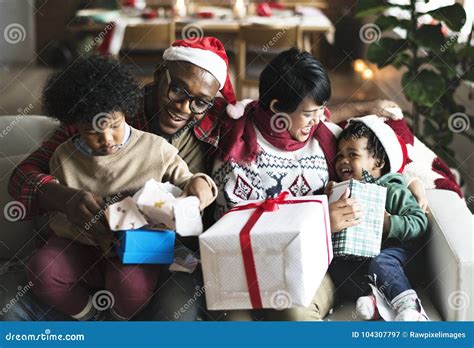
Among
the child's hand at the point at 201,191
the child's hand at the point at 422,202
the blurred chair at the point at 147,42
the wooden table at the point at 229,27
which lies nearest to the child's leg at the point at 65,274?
the child's hand at the point at 201,191

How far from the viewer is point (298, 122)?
1.45 m

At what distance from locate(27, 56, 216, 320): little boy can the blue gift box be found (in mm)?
26

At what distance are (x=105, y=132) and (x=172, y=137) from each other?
18 centimetres

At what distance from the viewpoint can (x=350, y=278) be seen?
4.83 feet

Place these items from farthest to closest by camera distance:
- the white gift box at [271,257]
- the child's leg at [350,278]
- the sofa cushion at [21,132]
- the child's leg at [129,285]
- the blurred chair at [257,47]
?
the blurred chair at [257,47]
the sofa cushion at [21,132]
the child's leg at [350,278]
the child's leg at [129,285]
the white gift box at [271,257]

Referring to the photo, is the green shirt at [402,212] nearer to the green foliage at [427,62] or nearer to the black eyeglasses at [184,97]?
the black eyeglasses at [184,97]

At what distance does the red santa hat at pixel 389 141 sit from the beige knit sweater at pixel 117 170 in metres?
0.37

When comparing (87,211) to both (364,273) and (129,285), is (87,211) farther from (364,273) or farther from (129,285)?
(364,273)

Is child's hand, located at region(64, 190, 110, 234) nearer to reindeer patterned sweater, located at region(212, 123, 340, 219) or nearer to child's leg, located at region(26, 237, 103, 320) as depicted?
child's leg, located at region(26, 237, 103, 320)

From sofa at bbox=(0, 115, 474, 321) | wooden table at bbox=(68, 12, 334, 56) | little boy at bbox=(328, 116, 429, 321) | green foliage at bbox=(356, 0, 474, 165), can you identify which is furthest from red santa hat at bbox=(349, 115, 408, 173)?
green foliage at bbox=(356, 0, 474, 165)

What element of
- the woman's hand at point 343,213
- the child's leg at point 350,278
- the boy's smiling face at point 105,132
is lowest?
the child's leg at point 350,278

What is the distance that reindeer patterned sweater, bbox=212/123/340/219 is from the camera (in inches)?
57.6

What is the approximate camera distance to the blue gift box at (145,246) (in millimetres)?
1327
